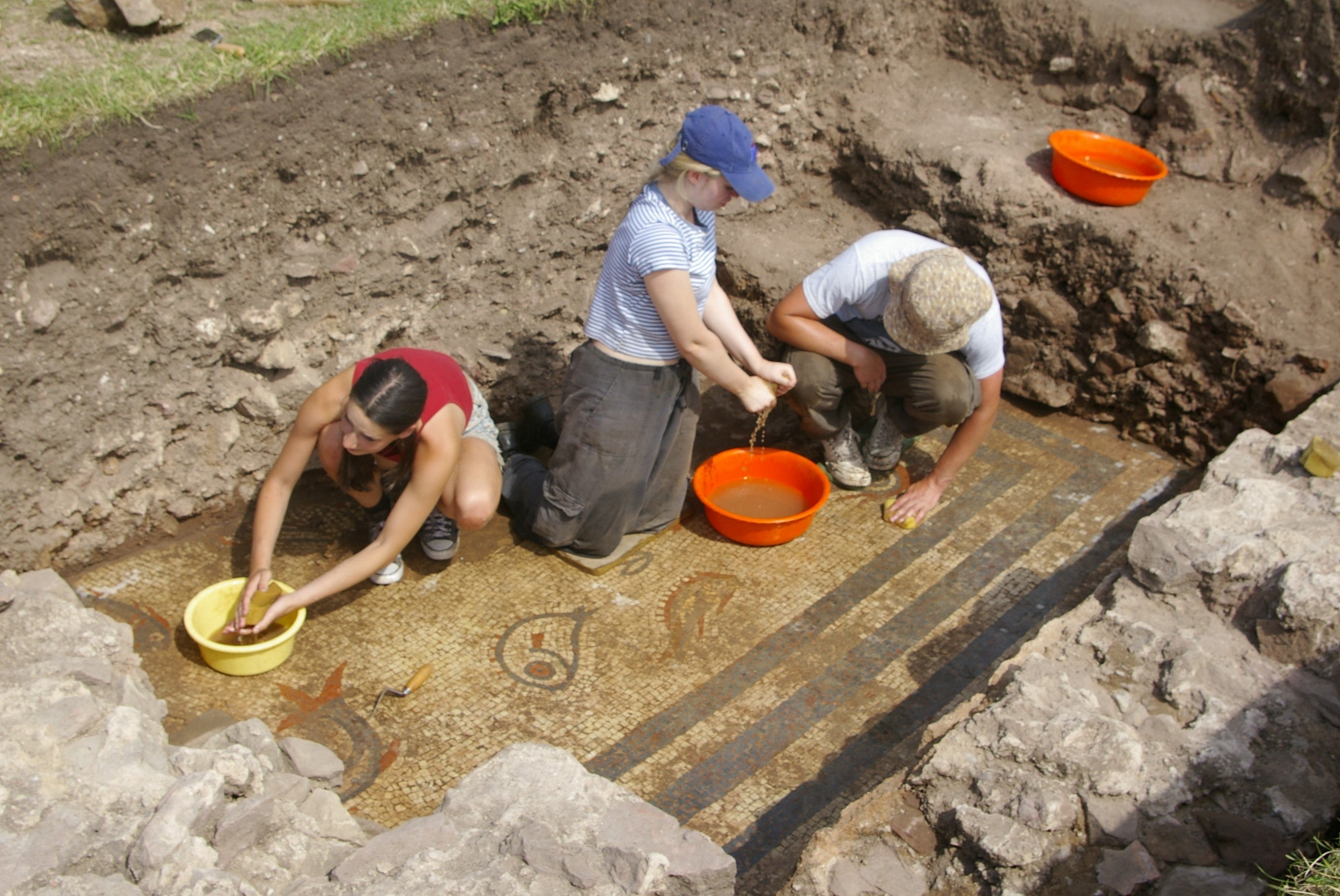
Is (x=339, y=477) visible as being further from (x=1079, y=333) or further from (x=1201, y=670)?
(x=1079, y=333)

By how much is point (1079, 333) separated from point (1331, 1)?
1771 millimetres

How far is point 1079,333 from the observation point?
189 inches

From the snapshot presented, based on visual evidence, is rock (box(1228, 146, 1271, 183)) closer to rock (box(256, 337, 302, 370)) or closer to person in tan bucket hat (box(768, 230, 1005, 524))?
person in tan bucket hat (box(768, 230, 1005, 524))

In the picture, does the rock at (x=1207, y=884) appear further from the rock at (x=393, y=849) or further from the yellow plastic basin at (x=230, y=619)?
the yellow plastic basin at (x=230, y=619)

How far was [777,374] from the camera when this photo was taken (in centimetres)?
376

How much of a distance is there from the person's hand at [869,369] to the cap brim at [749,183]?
0.90 meters

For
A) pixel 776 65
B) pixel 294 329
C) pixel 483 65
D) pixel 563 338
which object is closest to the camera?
pixel 294 329

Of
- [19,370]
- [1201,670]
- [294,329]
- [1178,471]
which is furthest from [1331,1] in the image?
[19,370]

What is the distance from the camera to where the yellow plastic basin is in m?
3.22

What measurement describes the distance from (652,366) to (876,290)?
0.87 metres

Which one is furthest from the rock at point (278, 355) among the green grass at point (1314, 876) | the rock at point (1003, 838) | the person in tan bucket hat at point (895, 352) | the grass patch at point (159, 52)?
the green grass at point (1314, 876)

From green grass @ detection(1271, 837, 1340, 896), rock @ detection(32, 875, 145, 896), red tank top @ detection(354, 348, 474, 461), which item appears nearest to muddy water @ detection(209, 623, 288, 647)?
red tank top @ detection(354, 348, 474, 461)

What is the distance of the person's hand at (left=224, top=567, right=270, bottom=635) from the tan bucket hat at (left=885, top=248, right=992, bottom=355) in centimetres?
223

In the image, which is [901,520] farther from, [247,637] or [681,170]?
[247,637]
